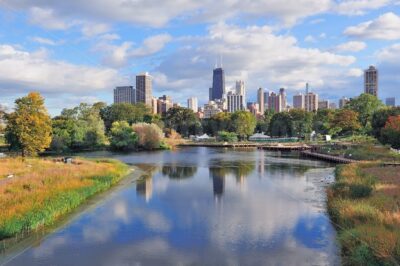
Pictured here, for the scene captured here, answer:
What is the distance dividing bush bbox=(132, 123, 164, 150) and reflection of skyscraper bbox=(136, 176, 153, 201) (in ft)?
197

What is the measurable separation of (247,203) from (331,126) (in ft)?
320

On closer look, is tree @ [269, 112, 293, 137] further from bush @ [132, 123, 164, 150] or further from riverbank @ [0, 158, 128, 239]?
riverbank @ [0, 158, 128, 239]

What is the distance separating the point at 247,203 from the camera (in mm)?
30844

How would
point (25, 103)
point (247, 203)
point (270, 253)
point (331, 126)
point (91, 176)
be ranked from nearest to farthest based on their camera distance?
point (270, 253), point (247, 203), point (91, 176), point (25, 103), point (331, 126)

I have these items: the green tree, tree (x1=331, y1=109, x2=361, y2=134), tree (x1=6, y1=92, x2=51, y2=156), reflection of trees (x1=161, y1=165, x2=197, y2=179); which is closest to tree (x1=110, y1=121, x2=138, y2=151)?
tree (x1=6, y1=92, x2=51, y2=156)

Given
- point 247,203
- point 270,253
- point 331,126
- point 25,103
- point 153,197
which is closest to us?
point 270,253

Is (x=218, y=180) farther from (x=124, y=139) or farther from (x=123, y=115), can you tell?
(x=123, y=115)

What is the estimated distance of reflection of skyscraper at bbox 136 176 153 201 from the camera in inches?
1380

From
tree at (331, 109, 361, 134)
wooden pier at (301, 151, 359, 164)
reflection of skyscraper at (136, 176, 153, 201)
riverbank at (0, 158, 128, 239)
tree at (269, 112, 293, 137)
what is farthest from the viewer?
tree at (269, 112, 293, 137)

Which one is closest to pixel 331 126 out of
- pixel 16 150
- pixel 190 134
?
pixel 190 134

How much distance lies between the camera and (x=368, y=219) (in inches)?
789

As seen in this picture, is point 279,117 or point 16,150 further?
point 279,117

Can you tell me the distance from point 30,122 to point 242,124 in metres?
94.8

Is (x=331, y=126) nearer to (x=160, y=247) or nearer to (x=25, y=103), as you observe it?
(x=25, y=103)
